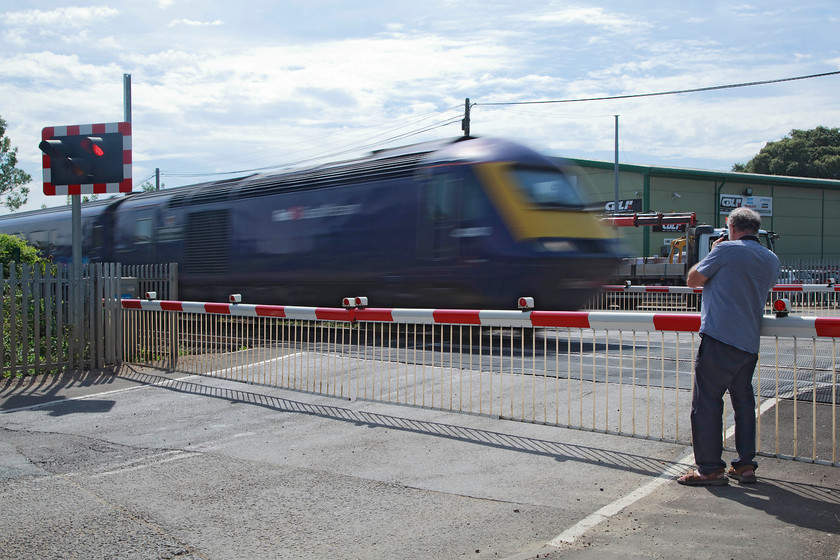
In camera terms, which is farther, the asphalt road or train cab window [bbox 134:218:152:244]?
train cab window [bbox 134:218:152:244]

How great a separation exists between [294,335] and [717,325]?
4.94 metres

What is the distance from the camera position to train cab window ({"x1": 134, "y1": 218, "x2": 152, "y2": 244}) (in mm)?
19719

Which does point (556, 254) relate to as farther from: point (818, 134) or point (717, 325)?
point (818, 134)

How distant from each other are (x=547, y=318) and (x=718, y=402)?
5.29 ft

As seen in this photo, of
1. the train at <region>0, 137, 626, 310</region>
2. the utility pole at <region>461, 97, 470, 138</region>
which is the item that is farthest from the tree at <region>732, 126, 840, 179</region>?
the train at <region>0, 137, 626, 310</region>

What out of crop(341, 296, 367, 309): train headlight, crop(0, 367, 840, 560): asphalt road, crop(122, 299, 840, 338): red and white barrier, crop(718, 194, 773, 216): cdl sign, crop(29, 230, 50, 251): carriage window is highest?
crop(718, 194, 773, 216): cdl sign

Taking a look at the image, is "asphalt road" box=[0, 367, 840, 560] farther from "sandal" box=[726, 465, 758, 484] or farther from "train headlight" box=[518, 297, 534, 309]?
"train headlight" box=[518, 297, 534, 309]

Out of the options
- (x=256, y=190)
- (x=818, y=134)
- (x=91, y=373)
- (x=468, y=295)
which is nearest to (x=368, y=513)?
(x=91, y=373)

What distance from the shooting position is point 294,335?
8.30m

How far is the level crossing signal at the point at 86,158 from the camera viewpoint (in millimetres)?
9562

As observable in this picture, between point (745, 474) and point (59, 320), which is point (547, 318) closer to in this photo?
point (745, 474)

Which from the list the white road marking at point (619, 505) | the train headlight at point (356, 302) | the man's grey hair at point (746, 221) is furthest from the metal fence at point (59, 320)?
the man's grey hair at point (746, 221)

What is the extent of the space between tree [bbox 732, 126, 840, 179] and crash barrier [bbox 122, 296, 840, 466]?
59.6 metres

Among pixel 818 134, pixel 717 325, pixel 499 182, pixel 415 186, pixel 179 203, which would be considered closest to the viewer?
pixel 717 325
